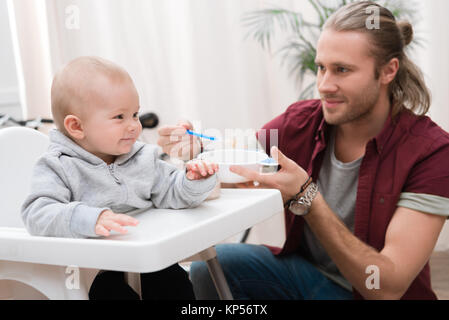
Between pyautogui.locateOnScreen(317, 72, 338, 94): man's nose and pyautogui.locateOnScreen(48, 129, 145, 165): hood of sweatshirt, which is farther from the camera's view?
pyautogui.locateOnScreen(317, 72, 338, 94): man's nose

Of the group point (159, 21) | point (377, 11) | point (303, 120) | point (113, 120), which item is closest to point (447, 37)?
point (377, 11)

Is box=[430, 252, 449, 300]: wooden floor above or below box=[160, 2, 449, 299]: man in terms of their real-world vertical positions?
below

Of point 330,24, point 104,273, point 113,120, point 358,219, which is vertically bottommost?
point 358,219

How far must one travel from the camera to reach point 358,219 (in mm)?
1272

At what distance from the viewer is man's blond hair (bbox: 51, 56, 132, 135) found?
78cm

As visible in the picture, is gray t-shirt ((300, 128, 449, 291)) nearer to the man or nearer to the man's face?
the man

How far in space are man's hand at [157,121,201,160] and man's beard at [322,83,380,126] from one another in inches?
17.5

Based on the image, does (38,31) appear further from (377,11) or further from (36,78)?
(377,11)

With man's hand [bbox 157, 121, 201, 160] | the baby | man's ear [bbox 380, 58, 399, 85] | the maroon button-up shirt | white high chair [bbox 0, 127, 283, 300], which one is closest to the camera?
white high chair [bbox 0, 127, 283, 300]

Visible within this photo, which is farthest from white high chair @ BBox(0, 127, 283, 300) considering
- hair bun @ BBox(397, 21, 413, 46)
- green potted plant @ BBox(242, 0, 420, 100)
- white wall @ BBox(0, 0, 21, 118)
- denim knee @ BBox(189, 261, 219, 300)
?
green potted plant @ BBox(242, 0, 420, 100)

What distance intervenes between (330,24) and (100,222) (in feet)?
3.40

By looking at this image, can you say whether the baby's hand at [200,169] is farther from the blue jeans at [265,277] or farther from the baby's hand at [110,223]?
the blue jeans at [265,277]

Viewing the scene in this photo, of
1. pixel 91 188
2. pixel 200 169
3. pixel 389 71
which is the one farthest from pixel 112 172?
pixel 389 71

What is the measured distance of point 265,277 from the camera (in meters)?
1.37
